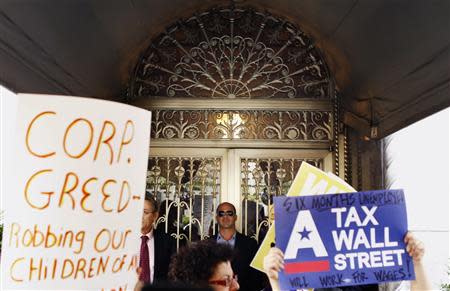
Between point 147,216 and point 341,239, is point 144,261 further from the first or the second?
point 341,239

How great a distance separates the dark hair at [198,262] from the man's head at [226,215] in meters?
2.36

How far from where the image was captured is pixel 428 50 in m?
3.73

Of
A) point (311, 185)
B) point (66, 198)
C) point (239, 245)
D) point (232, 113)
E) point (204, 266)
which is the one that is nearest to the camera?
point (66, 198)

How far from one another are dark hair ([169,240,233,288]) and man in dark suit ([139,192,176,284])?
68.1 inches

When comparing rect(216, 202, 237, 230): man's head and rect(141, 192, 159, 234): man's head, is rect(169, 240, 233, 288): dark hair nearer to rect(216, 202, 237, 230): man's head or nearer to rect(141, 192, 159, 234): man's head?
rect(141, 192, 159, 234): man's head

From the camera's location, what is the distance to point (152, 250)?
4.21 metres

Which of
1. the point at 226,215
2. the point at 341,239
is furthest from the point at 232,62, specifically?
the point at 341,239

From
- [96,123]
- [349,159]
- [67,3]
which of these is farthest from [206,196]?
[96,123]

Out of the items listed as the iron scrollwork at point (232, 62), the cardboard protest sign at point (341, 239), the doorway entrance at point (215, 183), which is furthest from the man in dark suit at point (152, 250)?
the cardboard protest sign at point (341, 239)

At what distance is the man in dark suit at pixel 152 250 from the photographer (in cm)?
407

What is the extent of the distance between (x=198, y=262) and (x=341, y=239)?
663 millimetres

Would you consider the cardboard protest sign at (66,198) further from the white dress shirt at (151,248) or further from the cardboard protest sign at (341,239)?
the white dress shirt at (151,248)

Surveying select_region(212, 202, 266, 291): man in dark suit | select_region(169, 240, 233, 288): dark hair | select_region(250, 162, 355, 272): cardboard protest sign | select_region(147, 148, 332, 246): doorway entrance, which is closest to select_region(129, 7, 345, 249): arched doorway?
select_region(147, 148, 332, 246): doorway entrance

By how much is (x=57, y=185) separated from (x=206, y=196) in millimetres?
3703
